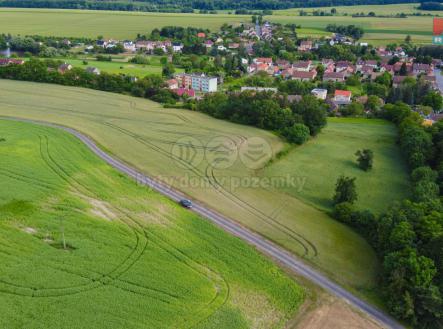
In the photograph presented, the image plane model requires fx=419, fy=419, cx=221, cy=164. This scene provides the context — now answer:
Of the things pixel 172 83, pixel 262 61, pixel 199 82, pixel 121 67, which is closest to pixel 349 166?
pixel 199 82

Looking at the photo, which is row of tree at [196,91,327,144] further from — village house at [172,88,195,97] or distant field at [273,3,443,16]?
distant field at [273,3,443,16]

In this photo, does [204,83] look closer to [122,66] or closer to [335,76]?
[122,66]

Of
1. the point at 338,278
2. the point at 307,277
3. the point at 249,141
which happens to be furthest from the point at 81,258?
the point at 249,141

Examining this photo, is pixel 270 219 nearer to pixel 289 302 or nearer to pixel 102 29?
pixel 289 302

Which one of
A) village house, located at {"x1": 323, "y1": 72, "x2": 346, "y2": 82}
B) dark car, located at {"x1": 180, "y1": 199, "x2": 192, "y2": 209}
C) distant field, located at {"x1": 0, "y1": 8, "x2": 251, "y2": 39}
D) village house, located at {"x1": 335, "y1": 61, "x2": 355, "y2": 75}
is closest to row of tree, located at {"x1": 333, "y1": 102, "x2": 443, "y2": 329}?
dark car, located at {"x1": 180, "y1": 199, "x2": 192, "y2": 209}

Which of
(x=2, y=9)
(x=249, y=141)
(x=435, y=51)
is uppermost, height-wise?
(x=2, y=9)
